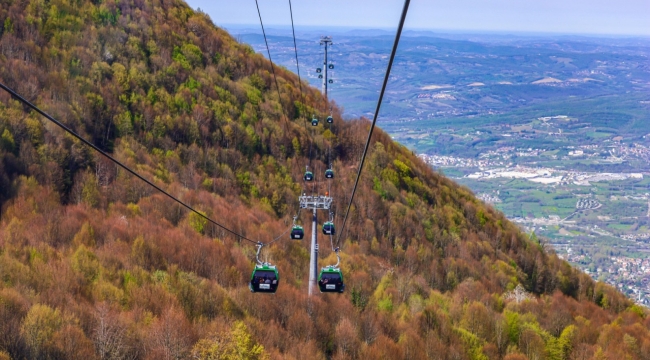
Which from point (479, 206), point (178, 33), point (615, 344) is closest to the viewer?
point (615, 344)

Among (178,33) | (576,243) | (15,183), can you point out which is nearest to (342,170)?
(178,33)

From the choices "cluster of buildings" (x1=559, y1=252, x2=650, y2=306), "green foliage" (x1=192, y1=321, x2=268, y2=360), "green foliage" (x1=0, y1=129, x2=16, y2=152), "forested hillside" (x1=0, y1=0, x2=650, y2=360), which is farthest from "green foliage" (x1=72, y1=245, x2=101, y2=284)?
"cluster of buildings" (x1=559, y1=252, x2=650, y2=306)

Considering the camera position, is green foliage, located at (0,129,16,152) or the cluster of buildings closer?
green foliage, located at (0,129,16,152)

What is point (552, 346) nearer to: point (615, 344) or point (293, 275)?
point (615, 344)

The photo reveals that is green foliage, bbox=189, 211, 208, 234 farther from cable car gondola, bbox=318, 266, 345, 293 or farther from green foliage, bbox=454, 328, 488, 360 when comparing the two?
cable car gondola, bbox=318, 266, 345, 293

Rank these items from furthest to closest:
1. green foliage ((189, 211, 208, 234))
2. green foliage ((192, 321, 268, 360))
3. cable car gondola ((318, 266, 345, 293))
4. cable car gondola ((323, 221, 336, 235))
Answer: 1. green foliage ((189, 211, 208, 234))
2. cable car gondola ((323, 221, 336, 235))
3. green foliage ((192, 321, 268, 360))
4. cable car gondola ((318, 266, 345, 293))

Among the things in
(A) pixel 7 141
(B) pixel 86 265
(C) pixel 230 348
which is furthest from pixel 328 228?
(A) pixel 7 141

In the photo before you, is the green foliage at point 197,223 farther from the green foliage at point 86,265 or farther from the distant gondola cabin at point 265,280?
the distant gondola cabin at point 265,280

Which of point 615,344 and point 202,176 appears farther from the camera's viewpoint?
point 202,176

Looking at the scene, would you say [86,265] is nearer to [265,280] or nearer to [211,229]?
[211,229]

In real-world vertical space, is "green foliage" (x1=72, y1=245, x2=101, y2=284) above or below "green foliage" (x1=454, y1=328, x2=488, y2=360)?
above
